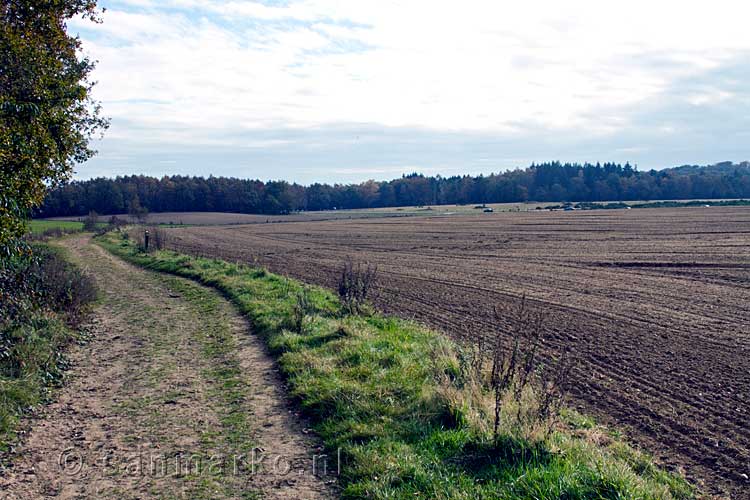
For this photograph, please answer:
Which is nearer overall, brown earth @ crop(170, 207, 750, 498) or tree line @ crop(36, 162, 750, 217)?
brown earth @ crop(170, 207, 750, 498)

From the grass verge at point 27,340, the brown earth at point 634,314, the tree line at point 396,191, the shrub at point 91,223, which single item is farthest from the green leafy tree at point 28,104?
the tree line at point 396,191

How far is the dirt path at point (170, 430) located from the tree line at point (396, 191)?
92913 mm

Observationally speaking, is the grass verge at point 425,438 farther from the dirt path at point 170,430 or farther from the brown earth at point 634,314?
the brown earth at point 634,314

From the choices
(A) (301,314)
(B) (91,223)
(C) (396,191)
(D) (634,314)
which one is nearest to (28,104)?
(A) (301,314)

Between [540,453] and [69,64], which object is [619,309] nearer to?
[540,453]

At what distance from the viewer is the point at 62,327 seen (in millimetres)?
11695

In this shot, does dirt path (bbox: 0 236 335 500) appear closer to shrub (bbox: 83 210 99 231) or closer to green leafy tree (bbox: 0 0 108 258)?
green leafy tree (bbox: 0 0 108 258)

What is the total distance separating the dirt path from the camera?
5.52m

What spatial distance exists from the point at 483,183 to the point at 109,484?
16195 cm

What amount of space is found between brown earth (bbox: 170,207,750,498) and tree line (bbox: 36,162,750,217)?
79.4 metres

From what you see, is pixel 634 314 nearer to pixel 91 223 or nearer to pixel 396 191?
pixel 91 223

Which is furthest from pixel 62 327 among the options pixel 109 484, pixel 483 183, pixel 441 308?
pixel 483 183

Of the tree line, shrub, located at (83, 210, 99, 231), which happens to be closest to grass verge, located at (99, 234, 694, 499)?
shrub, located at (83, 210, 99, 231)

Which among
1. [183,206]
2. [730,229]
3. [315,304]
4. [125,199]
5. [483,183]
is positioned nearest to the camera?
[315,304]
